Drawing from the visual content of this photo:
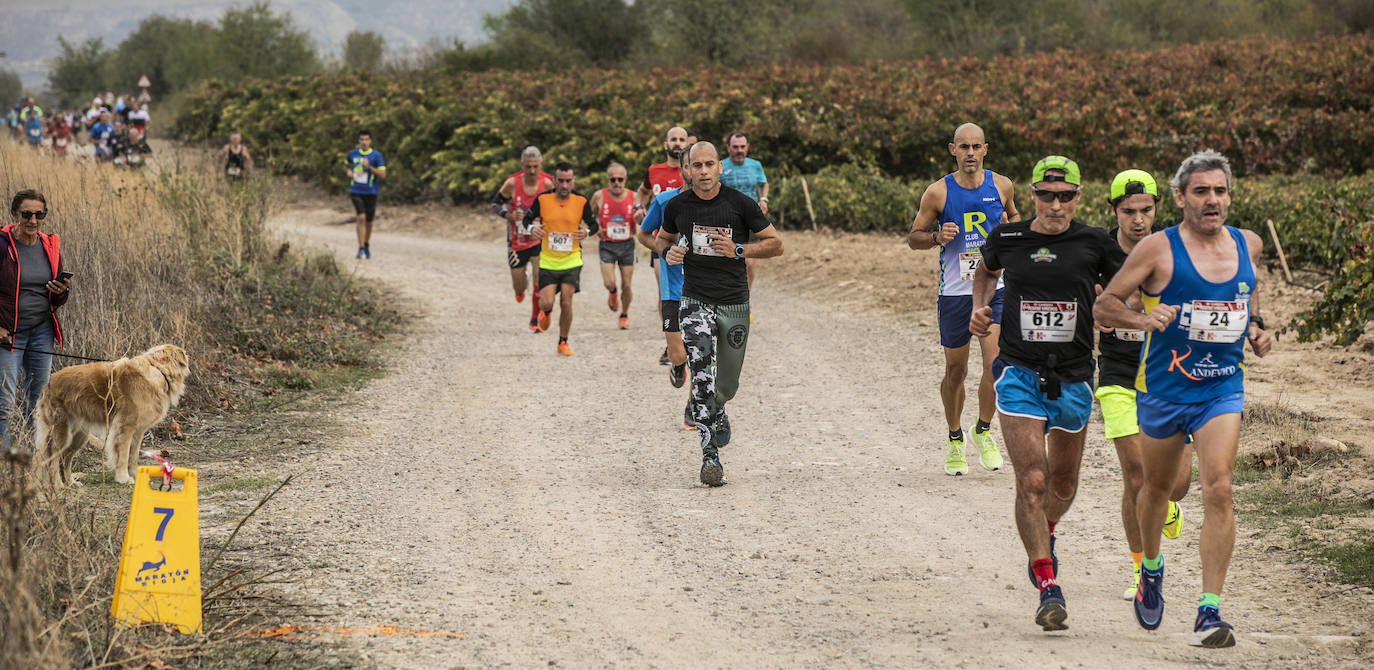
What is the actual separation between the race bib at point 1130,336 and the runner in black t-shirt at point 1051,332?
0.77ft

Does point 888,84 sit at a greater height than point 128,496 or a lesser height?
greater

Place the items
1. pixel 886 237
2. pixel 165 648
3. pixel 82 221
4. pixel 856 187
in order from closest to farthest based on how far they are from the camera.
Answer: pixel 165 648, pixel 82 221, pixel 886 237, pixel 856 187

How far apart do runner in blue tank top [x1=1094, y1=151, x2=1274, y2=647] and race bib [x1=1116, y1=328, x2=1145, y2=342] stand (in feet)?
2.43

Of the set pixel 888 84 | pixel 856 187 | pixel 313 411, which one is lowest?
pixel 313 411

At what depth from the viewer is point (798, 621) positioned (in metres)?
5.84

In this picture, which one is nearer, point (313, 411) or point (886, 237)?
point (313, 411)

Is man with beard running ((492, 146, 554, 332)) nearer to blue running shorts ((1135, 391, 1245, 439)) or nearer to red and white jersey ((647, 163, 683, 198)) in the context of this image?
red and white jersey ((647, 163, 683, 198))

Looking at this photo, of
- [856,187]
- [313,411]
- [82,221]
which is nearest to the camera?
[313,411]

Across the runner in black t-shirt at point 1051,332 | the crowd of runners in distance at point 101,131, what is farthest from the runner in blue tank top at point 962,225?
the crowd of runners in distance at point 101,131

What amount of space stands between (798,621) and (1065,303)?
190 cm

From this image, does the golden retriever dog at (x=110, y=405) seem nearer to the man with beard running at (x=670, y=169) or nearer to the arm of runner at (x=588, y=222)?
the man with beard running at (x=670, y=169)

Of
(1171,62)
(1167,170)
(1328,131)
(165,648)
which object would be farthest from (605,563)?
(1171,62)

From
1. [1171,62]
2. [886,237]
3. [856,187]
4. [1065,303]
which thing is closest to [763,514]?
[1065,303]

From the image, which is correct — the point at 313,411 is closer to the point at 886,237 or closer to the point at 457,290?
the point at 457,290
